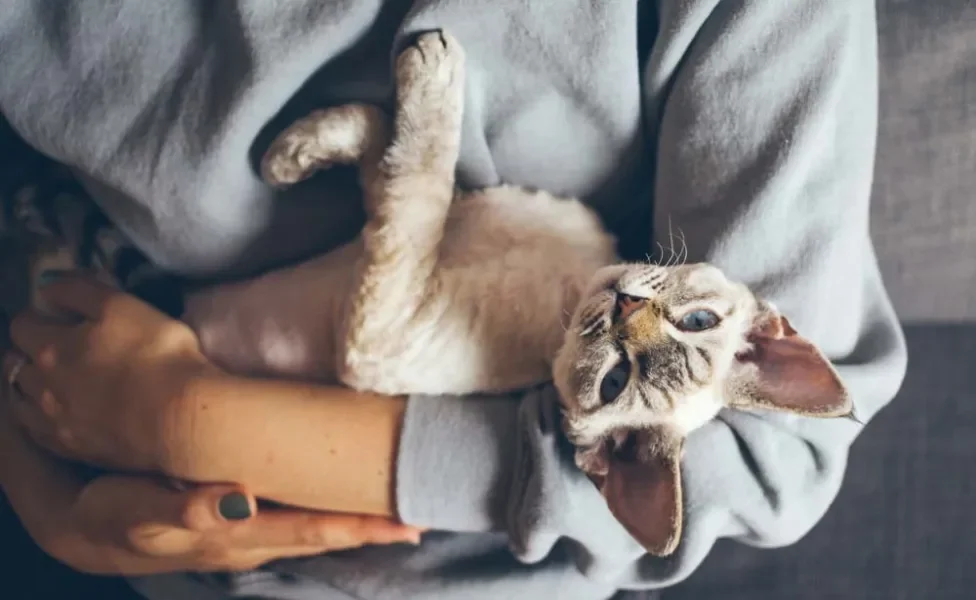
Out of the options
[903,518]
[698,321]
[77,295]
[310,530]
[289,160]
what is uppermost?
[289,160]

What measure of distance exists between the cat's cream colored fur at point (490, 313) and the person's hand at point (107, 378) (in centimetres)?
7

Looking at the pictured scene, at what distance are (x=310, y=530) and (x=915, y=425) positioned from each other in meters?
0.93

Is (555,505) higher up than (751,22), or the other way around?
(751,22)

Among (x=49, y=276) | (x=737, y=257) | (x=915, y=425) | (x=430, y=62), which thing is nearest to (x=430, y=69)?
(x=430, y=62)

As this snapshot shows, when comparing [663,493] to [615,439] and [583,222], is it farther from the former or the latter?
[583,222]

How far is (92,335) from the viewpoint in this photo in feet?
3.20

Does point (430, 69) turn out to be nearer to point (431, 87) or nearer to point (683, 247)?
point (431, 87)

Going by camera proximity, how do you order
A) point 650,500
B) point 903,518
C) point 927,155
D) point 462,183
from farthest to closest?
point 903,518, point 927,155, point 462,183, point 650,500

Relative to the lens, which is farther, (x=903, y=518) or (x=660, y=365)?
(x=903, y=518)

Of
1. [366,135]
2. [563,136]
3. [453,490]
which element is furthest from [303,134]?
[453,490]

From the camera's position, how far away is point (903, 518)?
1.29 m

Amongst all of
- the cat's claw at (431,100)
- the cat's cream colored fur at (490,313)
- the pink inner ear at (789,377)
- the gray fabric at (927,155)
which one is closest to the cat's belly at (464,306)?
the cat's cream colored fur at (490,313)

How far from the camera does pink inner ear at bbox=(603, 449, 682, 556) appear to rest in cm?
77

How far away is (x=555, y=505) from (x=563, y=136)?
0.39 metres
